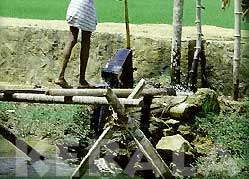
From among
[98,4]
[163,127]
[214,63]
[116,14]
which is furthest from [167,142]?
[98,4]

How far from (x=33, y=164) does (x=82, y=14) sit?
1695mm

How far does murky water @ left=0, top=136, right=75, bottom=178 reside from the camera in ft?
Result: 26.1

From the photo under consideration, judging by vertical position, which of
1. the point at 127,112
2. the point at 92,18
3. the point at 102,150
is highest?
the point at 92,18

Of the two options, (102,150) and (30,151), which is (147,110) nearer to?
(102,150)

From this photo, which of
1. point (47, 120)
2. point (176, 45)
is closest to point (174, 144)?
point (47, 120)

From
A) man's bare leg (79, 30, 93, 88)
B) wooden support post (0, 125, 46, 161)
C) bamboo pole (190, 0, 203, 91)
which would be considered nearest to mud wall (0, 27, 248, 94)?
bamboo pole (190, 0, 203, 91)

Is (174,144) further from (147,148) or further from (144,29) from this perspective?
(144,29)

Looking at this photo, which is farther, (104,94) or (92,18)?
(92,18)

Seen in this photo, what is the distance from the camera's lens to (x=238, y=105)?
354 inches

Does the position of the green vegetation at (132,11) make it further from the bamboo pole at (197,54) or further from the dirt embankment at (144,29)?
the bamboo pole at (197,54)

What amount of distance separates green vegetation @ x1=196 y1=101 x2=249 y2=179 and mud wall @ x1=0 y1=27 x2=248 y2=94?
0.94m

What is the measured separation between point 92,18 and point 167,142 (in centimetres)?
148

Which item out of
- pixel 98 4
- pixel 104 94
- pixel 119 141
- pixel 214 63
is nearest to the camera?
pixel 104 94

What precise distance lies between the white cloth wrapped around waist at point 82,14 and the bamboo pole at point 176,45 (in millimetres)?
2205
